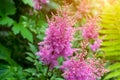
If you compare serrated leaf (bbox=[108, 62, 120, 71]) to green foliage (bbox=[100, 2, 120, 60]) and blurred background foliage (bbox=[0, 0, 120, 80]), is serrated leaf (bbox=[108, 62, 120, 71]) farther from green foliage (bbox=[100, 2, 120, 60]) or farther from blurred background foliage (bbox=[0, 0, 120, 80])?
green foliage (bbox=[100, 2, 120, 60])

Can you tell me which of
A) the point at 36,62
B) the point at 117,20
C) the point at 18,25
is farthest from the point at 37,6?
the point at 117,20

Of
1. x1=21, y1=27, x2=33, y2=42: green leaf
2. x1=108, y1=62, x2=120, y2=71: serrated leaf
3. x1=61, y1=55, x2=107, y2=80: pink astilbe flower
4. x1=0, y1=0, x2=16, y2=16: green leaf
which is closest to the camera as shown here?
x1=61, y1=55, x2=107, y2=80: pink astilbe flower

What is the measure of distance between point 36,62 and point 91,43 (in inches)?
20.6

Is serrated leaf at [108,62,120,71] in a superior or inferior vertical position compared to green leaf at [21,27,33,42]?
inferior

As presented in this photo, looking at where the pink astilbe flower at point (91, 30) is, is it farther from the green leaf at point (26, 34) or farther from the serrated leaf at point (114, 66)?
the green leaf at point (26, 34)

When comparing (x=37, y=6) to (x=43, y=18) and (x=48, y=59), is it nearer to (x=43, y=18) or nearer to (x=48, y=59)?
(x=48, y=59)

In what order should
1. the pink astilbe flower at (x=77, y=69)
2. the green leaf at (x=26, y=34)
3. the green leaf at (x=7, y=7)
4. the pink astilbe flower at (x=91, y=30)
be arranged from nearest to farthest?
the pink astilbe flower at (x=77, y=69) < the pink astilbe flower at (x=91, y=30) < the green leaf at (x=26, y=34) < the green leaf at (x=7, y=7)

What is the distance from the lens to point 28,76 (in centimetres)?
331

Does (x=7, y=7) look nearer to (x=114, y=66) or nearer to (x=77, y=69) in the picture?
(x=114, y=66)

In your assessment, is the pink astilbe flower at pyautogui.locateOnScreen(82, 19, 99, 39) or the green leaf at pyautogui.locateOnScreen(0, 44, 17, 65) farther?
the green leaf at pyautogui.locateOnScreen(0, 44, 17, 65)

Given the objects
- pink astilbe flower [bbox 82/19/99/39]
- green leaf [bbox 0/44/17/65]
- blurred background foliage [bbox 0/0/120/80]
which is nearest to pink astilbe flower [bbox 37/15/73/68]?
pink astilbe flower [bbox 82/19/99/39]

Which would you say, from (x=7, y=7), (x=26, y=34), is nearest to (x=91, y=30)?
(x=26, y=34)

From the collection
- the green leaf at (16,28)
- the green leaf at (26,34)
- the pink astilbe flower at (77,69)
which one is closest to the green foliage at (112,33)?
the green leaf at (26,34)

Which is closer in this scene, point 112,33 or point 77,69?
point 77,69
